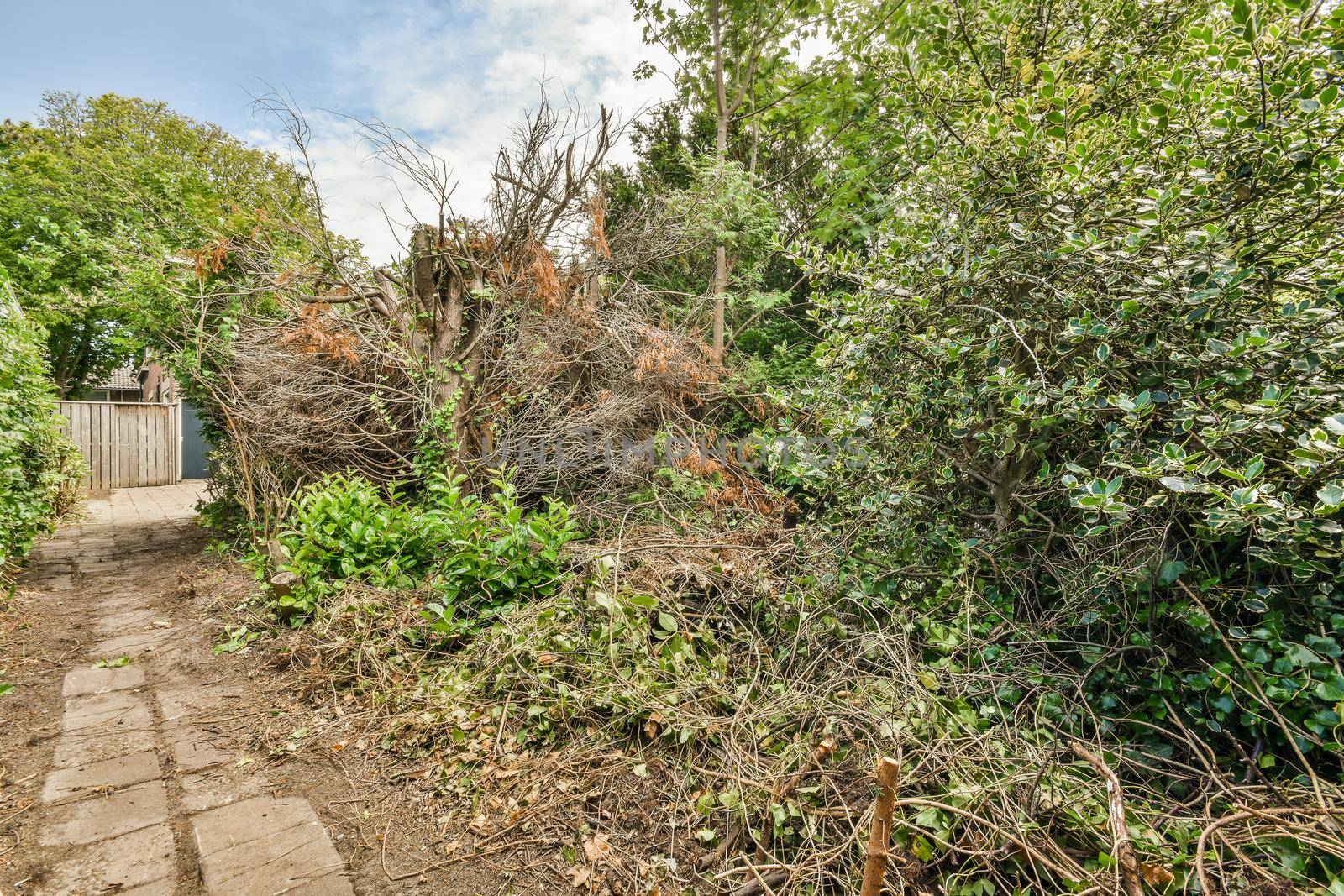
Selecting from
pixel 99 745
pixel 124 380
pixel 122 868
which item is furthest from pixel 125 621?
pixel 124 380

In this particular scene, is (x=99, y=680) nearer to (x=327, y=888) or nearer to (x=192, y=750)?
(x=192, y=750)

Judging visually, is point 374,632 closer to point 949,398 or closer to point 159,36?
point 949,398

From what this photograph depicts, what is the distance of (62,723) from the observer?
9.70 ft

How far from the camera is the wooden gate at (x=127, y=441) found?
39.8 ft

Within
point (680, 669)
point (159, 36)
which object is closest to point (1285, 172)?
point (680, 669)

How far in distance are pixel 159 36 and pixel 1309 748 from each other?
7818 millimetres

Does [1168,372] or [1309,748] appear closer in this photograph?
[1309,748]

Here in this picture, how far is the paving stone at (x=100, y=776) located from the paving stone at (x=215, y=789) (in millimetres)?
215

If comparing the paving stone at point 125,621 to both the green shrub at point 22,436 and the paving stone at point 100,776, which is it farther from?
the paving stone at point 100,776

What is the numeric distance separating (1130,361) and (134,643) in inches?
237

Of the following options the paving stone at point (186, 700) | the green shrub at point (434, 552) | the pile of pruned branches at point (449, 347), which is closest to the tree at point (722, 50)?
the pile of pruned branches at point (449, 347)

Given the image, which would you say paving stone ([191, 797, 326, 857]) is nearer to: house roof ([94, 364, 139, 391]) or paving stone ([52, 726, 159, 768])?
paving stone ([52, 726, 159, 768])

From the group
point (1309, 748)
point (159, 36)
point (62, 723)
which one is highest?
point (159, 36)

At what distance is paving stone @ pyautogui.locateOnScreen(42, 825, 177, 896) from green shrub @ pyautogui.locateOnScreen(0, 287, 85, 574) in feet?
10.9
